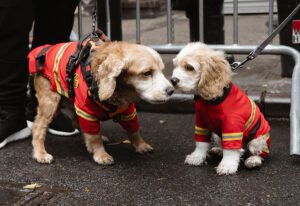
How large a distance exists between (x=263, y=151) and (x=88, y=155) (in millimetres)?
1256

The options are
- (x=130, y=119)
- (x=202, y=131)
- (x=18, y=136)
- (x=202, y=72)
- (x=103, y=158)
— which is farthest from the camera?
(x=18, y=136)

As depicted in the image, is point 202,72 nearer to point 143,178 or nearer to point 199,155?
point 199,155

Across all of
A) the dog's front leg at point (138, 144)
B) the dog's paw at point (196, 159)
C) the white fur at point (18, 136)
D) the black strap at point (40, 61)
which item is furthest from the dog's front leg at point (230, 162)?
the white fur at point (18, 136)

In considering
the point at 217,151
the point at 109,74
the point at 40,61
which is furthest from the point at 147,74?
the point at 40,61

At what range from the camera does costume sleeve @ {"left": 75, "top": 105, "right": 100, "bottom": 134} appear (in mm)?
3410

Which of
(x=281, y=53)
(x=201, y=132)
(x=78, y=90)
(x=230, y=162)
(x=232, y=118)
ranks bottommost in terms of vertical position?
(x=230, y=162)

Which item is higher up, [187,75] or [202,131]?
[187,75]

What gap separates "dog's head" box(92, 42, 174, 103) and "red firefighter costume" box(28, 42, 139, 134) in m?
0.20

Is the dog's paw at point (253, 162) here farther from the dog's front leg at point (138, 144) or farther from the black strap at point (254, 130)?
the dog's front leg at point (138, 144)

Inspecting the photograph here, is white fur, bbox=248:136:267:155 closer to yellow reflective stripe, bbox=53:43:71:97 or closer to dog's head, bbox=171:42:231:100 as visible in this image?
dog's head, bbox=171:42:231:100

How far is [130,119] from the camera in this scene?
11.9 ft

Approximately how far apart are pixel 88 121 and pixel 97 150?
0.24m

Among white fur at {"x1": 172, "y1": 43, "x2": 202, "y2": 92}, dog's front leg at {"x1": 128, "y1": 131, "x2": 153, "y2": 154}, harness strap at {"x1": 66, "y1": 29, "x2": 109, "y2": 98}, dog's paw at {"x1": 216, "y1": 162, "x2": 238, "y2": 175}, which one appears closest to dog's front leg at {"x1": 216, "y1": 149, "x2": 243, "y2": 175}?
dog's paw at {"x1": 216, "y1": 162, "x2": 238, "y2": 175}

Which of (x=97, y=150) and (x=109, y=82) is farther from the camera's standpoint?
(x=97, y=150)
